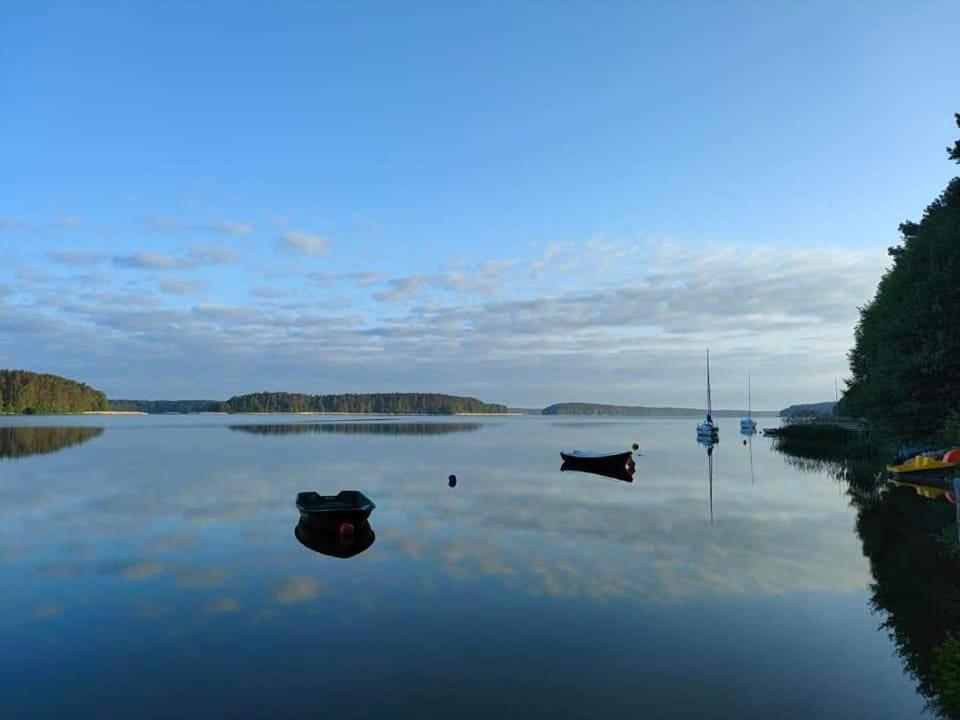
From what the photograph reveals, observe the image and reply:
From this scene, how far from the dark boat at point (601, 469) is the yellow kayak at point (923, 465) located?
742 inches

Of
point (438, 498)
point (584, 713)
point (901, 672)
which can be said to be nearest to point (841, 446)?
point (438, 498)

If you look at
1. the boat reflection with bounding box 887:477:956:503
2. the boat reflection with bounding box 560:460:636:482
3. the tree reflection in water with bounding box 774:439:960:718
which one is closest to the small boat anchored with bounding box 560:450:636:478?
the boat reflection with bounding box 560:460:636:482

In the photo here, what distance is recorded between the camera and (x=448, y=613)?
16344mm

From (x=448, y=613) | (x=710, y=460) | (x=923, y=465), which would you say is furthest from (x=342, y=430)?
(x=448, y=613)

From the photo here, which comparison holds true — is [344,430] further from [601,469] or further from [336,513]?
[336,513]

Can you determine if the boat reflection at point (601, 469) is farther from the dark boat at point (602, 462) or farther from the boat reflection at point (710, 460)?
the boat reflection at point (710, 460)

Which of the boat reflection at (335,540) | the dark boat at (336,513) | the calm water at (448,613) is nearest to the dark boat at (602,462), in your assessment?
the calm water at (448,613)

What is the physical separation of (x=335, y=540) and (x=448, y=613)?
33.2 feet

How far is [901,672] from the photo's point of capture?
499 inches

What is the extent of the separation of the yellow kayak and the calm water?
10319 mm

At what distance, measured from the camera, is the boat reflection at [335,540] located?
23.5 m

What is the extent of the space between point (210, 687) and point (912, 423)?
1524 inches

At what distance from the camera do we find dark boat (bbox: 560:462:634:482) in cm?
5328

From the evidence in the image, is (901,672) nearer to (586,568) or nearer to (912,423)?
(586,568)
